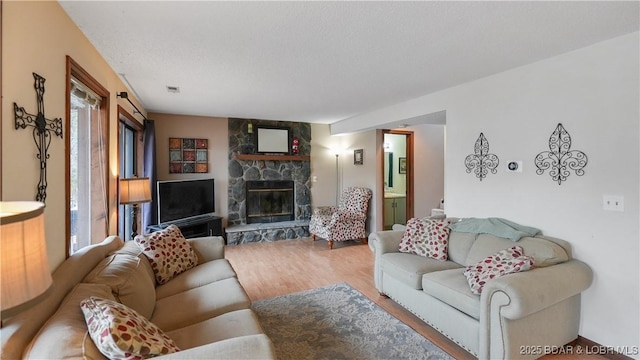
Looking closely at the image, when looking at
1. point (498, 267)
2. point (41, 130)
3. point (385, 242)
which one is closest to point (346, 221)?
point (385, 242)

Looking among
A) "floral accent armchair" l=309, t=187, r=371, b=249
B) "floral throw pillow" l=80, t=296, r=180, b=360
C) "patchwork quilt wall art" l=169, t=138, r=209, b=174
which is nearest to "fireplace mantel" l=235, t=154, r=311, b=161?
"patchwork quilt wall art" l=169, t=138, r=209, b=174

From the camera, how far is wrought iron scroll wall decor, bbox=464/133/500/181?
121 inches

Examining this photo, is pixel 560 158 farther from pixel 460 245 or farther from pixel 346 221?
pixel 346 221

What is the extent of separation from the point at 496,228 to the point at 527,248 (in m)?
0.38

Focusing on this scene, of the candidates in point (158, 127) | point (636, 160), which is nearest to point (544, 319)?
point (636, 160)

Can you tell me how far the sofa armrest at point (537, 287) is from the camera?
1874mm

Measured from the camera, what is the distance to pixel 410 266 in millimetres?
2779

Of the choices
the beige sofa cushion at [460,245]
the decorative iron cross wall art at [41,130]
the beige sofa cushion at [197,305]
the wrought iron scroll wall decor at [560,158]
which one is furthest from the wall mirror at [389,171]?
the decorative iron cross wall art at [41,130]

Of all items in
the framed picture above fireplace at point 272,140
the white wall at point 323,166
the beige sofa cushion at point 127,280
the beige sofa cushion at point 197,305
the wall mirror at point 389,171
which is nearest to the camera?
the beige sofa cushion at point 127,280

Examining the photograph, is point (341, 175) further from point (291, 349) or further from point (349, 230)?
point (291, 349)

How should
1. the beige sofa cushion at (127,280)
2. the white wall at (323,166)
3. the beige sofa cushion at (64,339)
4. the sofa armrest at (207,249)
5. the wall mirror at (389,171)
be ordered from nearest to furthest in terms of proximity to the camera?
the beige sofa cushion at (64,339) → the beige sofa cushion at (127,280) → the sofa armrest at (207,249) → the white wall at (323,166) → the wall mirror at (389,171)

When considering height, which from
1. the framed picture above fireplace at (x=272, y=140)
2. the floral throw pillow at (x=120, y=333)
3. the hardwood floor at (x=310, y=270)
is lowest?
the hardwood floor at (x=310, y=270)

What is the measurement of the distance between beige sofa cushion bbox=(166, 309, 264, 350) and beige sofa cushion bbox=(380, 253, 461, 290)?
1.52 m

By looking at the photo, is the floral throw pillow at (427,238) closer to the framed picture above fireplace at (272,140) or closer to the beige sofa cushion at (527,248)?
the beige sofa cushion at (527,248)
